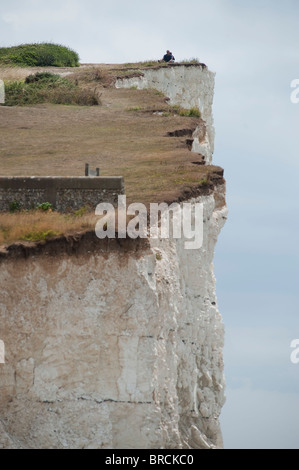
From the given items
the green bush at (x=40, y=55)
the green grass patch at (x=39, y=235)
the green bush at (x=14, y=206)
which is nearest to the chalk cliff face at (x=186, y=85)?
the green bush at (x=40, y=55)

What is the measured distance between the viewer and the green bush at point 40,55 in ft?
283

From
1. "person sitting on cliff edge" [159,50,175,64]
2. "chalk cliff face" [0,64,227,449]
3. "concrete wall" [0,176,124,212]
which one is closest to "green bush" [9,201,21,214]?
"concrete wall" [0,176,124,212]

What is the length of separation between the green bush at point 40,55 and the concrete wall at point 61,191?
159 feet

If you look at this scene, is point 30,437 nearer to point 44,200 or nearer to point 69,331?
point 69,331

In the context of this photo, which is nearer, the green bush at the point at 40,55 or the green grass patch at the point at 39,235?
the green grass patch at the point at 39,235

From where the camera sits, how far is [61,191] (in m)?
35.8

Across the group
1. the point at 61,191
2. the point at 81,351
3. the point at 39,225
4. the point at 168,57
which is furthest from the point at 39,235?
the point at 168,57

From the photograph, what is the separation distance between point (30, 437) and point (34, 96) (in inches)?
1466

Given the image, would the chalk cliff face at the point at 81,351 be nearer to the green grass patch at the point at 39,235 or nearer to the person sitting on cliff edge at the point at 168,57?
the green grass patch at the point at 39,235

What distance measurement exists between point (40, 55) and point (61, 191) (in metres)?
53.6

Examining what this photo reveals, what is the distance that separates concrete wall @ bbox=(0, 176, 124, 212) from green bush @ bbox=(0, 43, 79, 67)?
159 ft

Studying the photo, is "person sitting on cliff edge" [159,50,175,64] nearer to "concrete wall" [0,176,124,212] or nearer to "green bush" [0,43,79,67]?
"green bush" [0,43,79,67]

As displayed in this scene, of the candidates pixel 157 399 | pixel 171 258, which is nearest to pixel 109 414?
pixel 157 399

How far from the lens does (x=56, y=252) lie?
102ft
